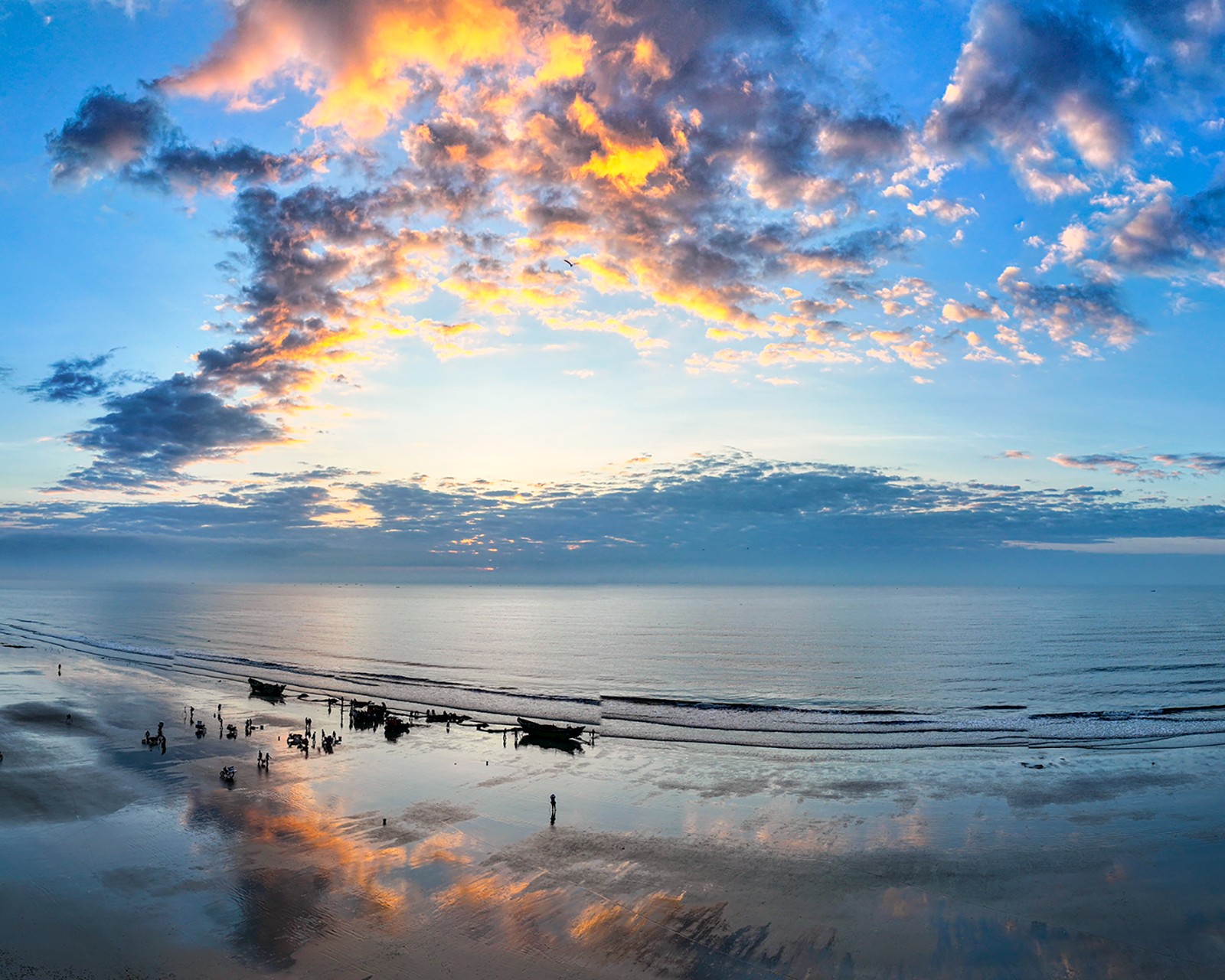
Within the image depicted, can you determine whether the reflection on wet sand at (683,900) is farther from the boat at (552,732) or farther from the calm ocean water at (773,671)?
the calm ocean water at (773,671)

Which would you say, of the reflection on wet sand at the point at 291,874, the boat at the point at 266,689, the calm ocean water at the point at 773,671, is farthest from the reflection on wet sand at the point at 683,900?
the boat at the point at 266,689

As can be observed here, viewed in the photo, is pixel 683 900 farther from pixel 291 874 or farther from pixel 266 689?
pixel 266 689

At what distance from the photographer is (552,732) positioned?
186 feet

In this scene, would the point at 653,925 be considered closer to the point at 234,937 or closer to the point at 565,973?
the point at 565,973

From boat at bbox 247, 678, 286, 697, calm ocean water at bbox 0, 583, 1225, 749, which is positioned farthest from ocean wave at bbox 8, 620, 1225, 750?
boat at bbox 247, 678, 286, 697

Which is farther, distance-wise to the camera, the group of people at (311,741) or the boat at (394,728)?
the boat at (394,728)

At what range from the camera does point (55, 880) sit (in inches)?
1163

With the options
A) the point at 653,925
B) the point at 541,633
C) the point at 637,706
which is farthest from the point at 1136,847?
the point at 541,633

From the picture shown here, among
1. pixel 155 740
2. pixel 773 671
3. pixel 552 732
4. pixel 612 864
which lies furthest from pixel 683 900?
pixel 773 671

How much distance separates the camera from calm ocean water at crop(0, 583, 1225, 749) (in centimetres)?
6278

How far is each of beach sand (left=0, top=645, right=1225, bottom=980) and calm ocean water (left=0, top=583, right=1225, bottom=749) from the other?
984 cm

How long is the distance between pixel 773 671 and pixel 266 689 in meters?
62.4

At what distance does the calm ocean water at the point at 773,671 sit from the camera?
6278 cm

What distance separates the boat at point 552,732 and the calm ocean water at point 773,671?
6.37m
